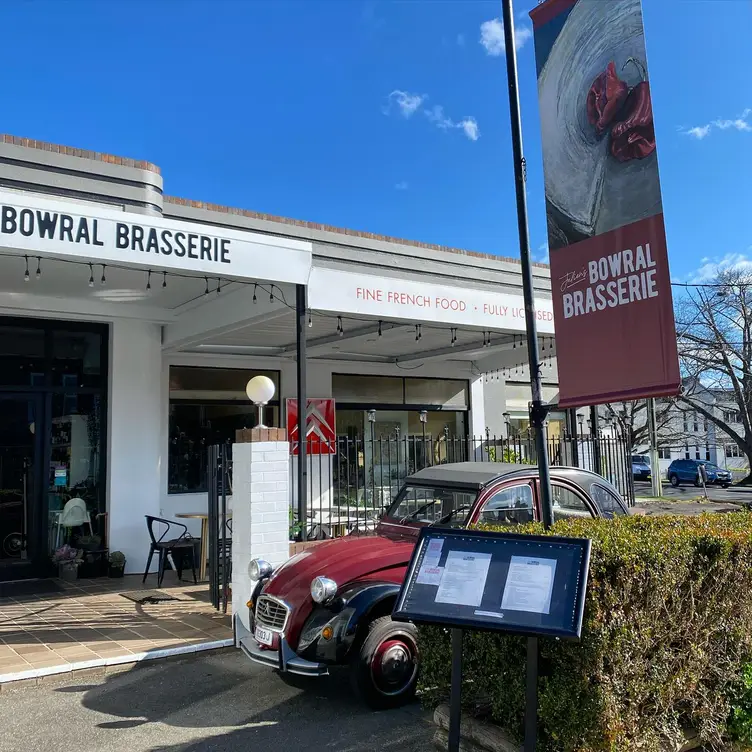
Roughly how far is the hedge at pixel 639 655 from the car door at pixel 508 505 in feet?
5.10

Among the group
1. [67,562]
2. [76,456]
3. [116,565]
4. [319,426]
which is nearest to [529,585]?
[116,565]

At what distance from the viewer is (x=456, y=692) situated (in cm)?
340

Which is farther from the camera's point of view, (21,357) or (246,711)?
(21,357)

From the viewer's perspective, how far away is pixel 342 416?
14047mm

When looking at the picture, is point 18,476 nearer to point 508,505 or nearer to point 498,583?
point 508,505

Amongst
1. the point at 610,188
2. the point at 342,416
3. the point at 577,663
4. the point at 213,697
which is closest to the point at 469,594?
the point at 577,663

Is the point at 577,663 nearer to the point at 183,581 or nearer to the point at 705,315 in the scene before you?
the point at 183,581

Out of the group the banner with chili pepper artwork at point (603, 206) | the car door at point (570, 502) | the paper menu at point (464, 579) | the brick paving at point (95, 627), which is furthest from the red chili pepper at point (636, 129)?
the brick paving at point (95, 627)

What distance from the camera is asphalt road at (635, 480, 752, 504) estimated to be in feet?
93.4

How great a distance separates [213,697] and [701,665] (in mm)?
3390

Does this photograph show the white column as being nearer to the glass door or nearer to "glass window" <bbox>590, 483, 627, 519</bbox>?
the glass door

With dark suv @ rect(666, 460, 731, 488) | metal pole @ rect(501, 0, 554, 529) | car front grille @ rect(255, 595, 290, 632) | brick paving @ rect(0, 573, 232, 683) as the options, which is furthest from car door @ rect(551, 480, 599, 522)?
dark suv @ rect(666, 460, 731, 488)

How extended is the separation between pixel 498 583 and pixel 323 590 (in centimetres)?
196

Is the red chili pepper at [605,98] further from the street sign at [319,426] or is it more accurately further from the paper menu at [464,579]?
the street sign at [319,426]
